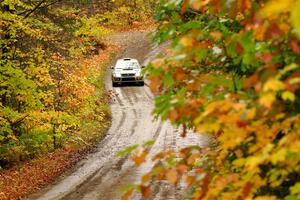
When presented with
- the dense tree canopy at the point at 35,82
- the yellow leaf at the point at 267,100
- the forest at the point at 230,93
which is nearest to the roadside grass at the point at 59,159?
the dense tree canopy at the point at 35,82

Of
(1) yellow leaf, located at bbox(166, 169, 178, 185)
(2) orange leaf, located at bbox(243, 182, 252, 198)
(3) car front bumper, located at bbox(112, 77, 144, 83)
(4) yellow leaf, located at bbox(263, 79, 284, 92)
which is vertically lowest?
(2) orange leaf, located at bbox(243, 182, 252, 198)

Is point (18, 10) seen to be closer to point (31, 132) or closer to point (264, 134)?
point (31, 132)

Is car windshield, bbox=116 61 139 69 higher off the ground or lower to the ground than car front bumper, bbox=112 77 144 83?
higher

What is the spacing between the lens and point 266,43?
3.53 m

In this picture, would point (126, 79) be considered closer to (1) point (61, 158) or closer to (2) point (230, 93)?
(1) point (61, 158)

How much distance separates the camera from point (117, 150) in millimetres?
18844

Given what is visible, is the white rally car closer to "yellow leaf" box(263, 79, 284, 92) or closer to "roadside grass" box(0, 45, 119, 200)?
"roadside grass" box(0, 45, 119, 200)

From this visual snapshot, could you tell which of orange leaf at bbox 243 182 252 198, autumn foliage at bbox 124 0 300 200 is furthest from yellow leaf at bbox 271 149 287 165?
orange leaf at bbox 243 182 252 198

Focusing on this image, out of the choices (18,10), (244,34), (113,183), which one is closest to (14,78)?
(18,10)

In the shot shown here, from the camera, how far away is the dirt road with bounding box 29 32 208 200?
44.5 ft

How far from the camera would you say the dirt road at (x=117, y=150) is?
13.6 metres

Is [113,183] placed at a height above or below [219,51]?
below

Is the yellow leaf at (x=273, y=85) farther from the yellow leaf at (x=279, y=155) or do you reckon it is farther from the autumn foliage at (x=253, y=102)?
the yellow leaf at (x=279, y=155)

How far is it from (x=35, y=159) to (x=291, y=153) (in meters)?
16.1
